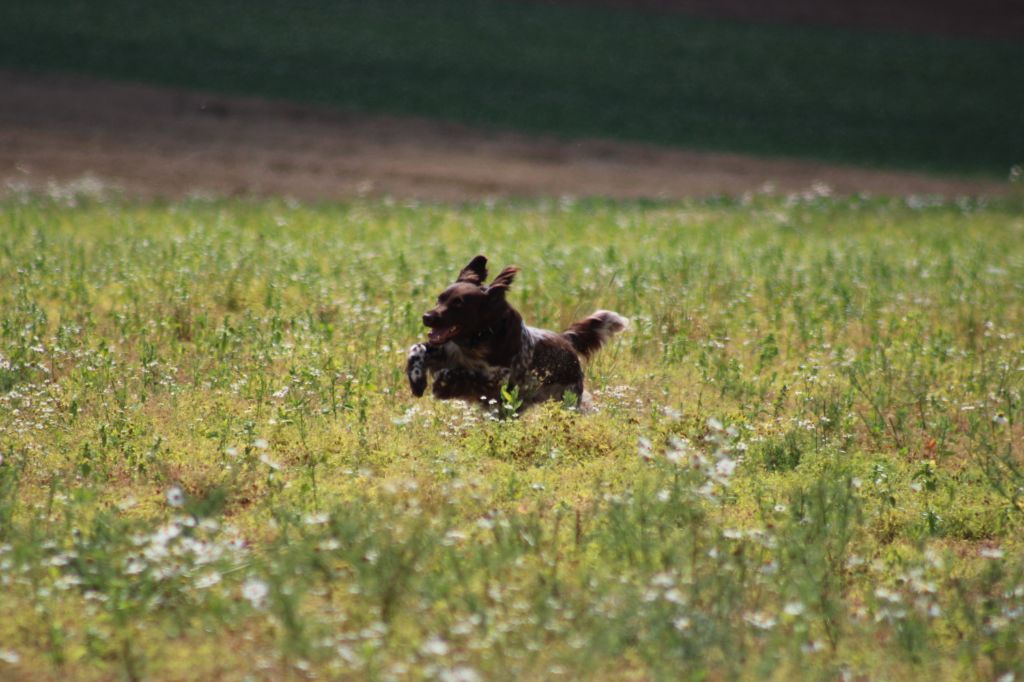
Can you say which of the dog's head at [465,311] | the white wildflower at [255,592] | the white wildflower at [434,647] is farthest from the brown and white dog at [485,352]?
the white wildflower at [434,647]

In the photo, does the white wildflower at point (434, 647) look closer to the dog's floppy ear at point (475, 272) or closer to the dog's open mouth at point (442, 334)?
the dog's open mouth at point (442, 334)

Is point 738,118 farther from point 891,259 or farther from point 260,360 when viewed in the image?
point 260,360

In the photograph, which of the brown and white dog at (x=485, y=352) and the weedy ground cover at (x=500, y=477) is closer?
the weedy ground cover at (x=500, y=477)

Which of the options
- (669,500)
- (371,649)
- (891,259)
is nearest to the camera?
(371,649)

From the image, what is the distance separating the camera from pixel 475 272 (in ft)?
29.7

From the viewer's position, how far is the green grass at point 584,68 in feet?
107

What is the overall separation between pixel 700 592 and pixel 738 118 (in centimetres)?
2961

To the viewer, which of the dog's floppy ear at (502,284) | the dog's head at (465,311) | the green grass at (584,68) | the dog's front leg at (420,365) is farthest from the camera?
the green grass at (584,68)

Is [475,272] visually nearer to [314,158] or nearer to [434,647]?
[434,647]

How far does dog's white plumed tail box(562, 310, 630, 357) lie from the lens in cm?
980

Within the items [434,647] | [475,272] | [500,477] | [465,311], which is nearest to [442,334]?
[465,311]

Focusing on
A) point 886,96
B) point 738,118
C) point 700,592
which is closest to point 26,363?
point 700,592

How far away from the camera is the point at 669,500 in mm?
7230

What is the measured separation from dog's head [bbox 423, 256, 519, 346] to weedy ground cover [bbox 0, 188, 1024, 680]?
597 millimetres
